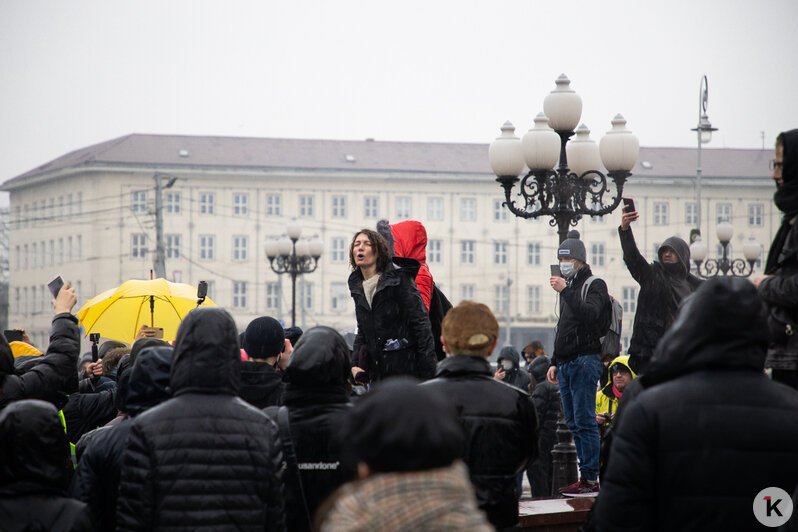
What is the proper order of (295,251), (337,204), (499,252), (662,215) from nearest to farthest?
1. (295,251)
2. (337,204)
3. (499,252)
4. (662,215)

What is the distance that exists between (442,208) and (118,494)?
2795 inches

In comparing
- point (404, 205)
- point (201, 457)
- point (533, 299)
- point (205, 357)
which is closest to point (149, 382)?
point (205, 357)

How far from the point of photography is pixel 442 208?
7506 cm

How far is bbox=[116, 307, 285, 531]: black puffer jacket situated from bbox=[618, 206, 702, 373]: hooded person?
4.09m

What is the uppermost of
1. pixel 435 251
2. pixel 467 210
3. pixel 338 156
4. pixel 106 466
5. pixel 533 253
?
pixel 338 156

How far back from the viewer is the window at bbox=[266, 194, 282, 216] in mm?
73375

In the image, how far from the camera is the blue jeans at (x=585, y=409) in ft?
27.4

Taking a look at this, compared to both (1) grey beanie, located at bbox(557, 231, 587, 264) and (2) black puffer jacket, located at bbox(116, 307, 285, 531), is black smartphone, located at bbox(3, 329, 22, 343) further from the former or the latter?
(2) black puffer jacket, located at bbox(116, 307, 285, 531)

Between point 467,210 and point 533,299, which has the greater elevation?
point 467,210

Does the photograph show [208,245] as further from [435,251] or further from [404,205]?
[435,251]

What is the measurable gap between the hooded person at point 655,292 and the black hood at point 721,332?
4.13 m

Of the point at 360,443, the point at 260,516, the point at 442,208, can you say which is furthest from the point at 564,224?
the point at 442,208

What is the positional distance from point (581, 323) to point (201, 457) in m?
4.83

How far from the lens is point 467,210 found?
75.4 meters
